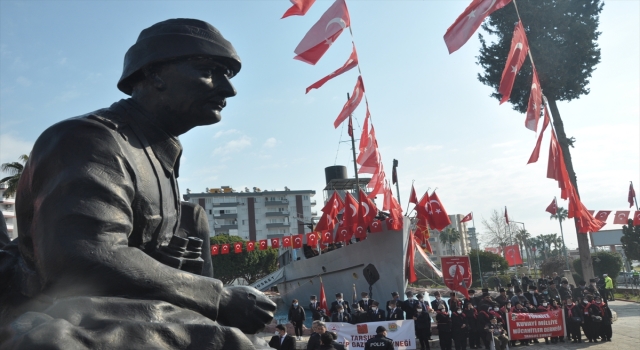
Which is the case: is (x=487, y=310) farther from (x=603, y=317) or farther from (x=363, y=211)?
(x=363, y=211)

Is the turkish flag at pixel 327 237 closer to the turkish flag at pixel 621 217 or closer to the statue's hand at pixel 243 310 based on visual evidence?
the turkish flag at pixel 621 217

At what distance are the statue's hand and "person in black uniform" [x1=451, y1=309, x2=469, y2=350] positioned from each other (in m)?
14.1

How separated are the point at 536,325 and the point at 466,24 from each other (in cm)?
946

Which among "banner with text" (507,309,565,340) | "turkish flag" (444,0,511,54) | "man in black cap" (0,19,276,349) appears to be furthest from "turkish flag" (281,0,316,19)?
"banner with text" (507,309,565,340)

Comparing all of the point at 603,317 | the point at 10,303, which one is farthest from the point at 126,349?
the point at 603,317

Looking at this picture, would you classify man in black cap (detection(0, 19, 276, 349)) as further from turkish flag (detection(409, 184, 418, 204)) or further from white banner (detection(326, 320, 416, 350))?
turkish flag (detection(409, 184, 418, 204))

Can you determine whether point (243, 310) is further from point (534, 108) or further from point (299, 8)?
point (534, 108)

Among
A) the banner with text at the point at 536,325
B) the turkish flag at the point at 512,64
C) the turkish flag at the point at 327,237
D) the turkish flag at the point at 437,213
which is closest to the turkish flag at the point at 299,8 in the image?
the turkish flag at the point at 512,64

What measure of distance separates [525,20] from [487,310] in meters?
13.5

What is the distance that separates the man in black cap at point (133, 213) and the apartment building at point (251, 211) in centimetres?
7630

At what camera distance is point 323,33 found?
1183 cm

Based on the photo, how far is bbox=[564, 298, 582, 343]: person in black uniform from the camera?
1500cm

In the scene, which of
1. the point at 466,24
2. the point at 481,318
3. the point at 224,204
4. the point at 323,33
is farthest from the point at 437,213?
the point at 224,204

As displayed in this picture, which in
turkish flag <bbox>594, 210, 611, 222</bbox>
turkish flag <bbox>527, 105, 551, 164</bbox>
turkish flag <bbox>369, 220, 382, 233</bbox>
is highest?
turkish flag <bbox>527, 105, 551, 164</bbox>
